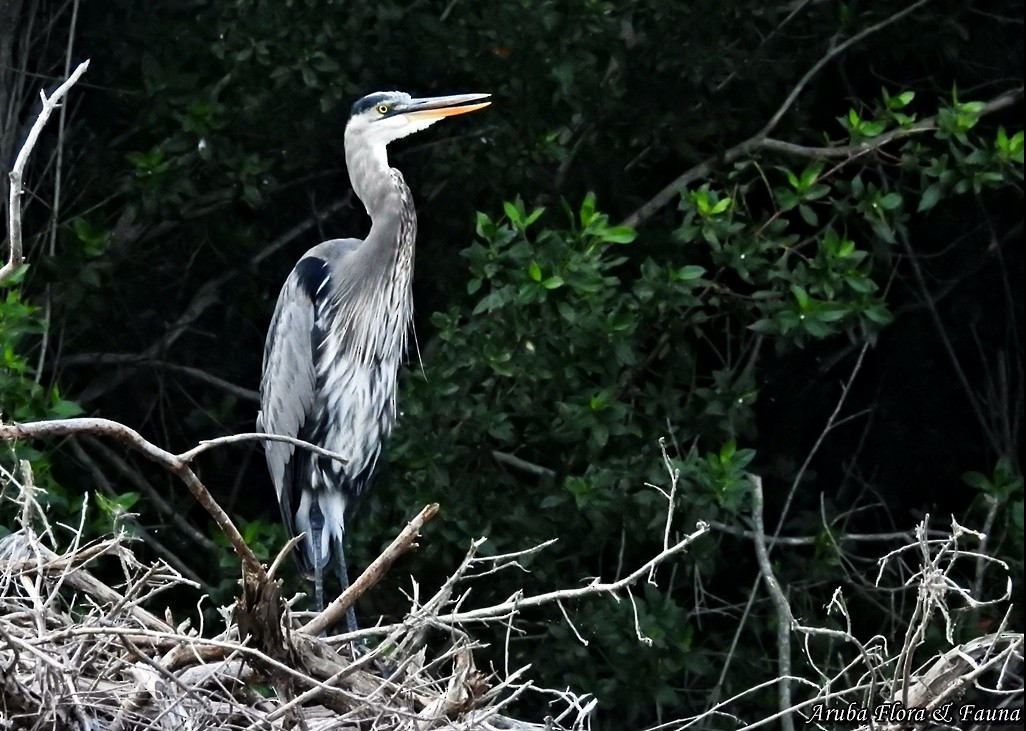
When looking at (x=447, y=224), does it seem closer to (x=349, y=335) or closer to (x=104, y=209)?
(x=349, y=335)

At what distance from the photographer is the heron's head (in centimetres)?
384

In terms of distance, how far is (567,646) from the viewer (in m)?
3.80

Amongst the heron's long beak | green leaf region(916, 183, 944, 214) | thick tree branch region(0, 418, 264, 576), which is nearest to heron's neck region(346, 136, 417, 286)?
the heron's long beak

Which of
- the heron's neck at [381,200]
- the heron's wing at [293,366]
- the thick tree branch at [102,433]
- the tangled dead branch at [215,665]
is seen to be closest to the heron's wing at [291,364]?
the heron's wing at [293,366]

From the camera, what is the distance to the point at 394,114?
12.6 feet

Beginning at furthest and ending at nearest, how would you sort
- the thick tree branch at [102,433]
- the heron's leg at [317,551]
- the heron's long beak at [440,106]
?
the heron's long beak at [440,106] < the heron's leg at [317,551] < the thick tree branch at [102,433]

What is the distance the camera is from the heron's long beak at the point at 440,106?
3.80 meters

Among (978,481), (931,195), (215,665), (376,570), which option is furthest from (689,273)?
(215,665)

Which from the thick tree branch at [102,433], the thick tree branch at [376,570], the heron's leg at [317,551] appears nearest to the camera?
the thick tree branch at [102,433]

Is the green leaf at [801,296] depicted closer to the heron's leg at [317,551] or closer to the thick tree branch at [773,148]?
the thick tree branch at [773,148]

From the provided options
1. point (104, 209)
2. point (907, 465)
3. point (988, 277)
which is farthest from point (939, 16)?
point (104, 209)


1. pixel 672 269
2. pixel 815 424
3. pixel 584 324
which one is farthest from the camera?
pixel 815 424

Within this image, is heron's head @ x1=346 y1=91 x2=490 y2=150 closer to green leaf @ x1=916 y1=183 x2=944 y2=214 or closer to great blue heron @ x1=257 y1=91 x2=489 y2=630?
great blue heron @ x1=257 y1=91 x2=489 y2=630

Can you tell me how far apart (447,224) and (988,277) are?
161 centimetres
